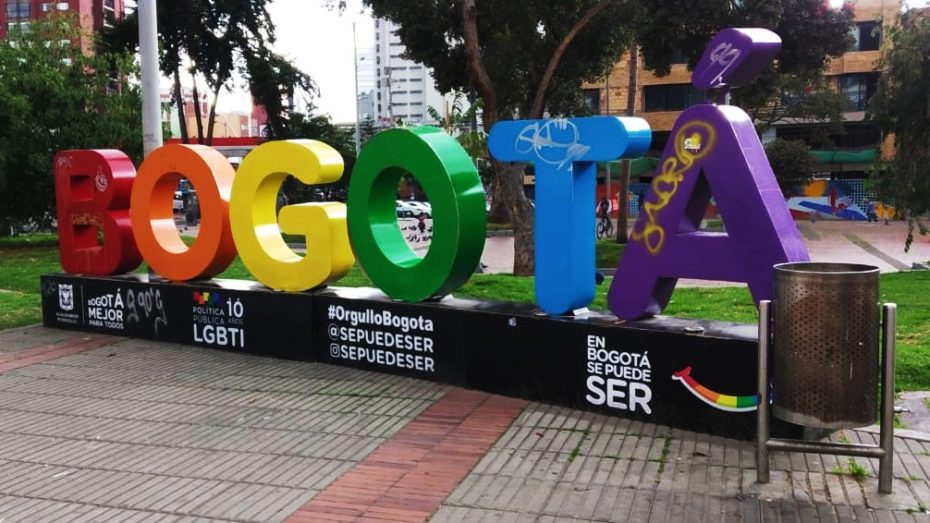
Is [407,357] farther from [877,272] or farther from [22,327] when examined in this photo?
[22,327]

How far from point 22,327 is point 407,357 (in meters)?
6.14

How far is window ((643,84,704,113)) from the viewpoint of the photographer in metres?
49.3

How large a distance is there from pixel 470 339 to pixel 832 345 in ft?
11.2

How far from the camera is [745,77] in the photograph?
6.34 meters

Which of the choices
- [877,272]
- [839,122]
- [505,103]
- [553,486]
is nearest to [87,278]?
[553,486]

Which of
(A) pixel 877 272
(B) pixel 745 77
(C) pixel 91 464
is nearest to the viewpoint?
(A) pixel 877 272

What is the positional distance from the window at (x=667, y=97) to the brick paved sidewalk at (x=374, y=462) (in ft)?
146

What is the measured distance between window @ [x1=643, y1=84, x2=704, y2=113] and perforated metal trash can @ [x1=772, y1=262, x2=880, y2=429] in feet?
151

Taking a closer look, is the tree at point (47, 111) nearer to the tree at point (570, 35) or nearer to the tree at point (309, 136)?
the tree at point (570, 35)

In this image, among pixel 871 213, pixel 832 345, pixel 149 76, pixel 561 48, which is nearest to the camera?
pixel 832 345

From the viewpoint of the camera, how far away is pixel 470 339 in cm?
759

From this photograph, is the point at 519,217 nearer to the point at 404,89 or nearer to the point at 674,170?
the point at 674,170

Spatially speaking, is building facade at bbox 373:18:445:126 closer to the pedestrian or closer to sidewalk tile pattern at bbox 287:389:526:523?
the pedestrian

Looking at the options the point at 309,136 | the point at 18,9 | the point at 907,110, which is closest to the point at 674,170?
the point at 907,110
